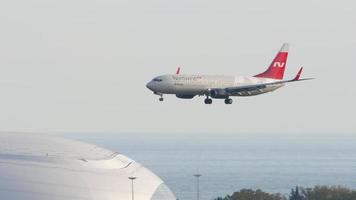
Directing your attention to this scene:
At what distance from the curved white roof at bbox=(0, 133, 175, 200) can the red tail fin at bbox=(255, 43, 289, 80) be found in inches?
1638

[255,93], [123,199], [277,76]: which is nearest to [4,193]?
[123,199]

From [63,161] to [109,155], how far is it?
6.99m

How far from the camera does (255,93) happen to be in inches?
5477

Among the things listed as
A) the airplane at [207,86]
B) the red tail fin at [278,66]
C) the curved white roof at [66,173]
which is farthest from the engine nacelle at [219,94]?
the red tail fin at [278,66]

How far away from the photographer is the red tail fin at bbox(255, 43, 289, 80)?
6250 inches

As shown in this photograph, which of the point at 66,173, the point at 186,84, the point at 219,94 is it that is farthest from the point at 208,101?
the point at 66,173

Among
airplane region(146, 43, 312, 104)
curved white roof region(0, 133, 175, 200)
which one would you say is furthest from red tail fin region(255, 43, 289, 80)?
curved white roof region(0, 133, 175, 200)

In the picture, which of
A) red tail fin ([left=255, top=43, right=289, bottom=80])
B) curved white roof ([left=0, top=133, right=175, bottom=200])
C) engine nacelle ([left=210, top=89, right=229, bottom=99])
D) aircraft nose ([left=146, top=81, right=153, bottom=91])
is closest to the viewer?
curved white roof ([left=0, top=133, right=175, bottom=200])

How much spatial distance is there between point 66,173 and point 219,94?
27540 millimetres

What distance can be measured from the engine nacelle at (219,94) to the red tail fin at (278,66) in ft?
80.5

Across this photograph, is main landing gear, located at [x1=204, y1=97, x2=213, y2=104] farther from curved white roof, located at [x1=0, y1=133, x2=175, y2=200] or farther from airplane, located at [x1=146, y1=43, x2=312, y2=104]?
curved white roof, located at [x1=0, y1=133, x2=175, y2=200]

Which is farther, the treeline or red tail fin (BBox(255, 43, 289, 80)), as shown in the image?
the treeline

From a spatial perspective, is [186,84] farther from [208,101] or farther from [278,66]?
[278,66]

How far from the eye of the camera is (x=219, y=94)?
13375 cm
